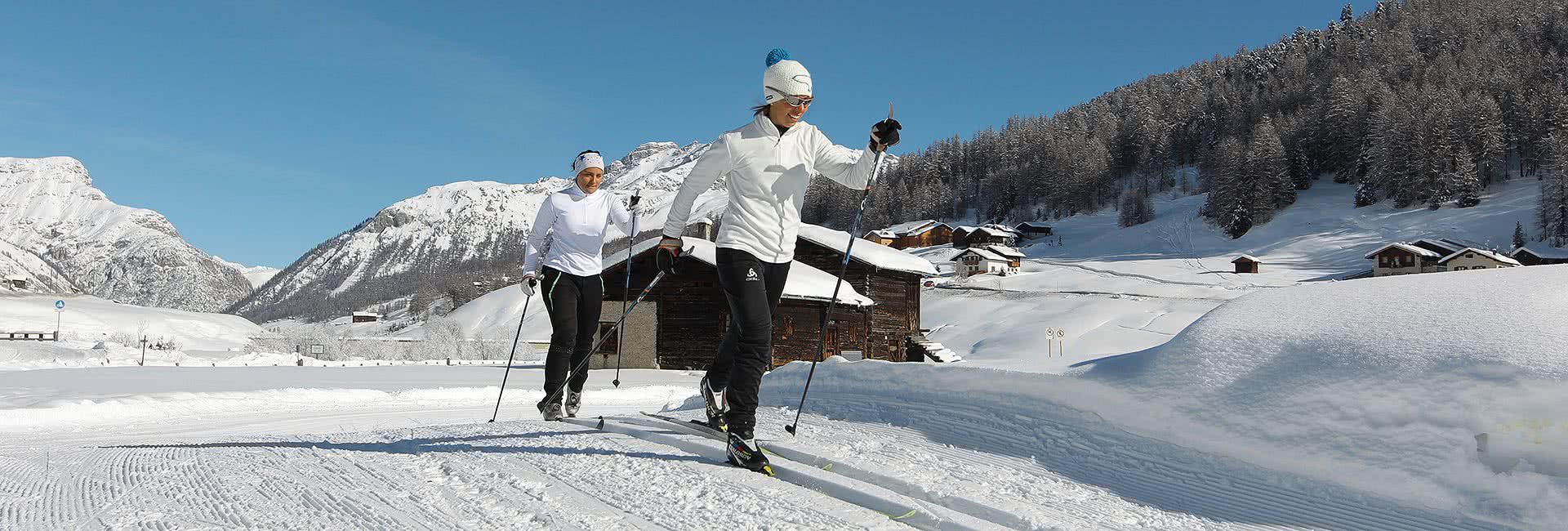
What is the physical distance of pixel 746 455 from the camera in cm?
368

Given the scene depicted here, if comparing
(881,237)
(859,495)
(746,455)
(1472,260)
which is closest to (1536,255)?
(1472,260)

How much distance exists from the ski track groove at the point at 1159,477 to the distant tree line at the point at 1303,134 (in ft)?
270

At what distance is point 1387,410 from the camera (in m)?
3.08

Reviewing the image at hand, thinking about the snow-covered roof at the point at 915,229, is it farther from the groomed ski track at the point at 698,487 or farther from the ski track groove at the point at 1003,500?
the ski track groove at the point at 1003,500

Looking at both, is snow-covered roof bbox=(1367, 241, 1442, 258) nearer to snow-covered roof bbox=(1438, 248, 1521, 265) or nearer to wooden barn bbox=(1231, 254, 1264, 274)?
snow-covered roof bbox=(1438, 248, 1521, 265)

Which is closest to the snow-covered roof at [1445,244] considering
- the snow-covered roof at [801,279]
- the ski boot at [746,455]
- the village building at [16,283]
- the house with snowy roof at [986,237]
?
the house with snowy roof at [986,237]

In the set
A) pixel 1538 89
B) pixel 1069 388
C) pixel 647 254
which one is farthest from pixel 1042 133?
pixel 1069 388

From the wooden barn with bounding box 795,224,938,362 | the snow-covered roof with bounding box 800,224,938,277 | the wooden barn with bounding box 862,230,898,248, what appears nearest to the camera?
the snow-covered roof with bounding box 800,224,938,277

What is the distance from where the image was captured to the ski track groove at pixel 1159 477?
2.81 metres

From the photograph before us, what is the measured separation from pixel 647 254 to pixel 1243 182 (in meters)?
81.0

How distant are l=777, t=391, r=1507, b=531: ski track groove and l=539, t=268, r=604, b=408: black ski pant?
2060 millimetres

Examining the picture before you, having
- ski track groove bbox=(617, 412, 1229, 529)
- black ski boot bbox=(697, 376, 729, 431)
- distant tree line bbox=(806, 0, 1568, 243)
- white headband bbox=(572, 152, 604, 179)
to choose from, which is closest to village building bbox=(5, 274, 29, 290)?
distant tree line bbox=(806, 0, 1568, 243)

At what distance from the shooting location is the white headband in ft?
21.4

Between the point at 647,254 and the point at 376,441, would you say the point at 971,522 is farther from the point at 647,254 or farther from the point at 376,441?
the point at 647,254
